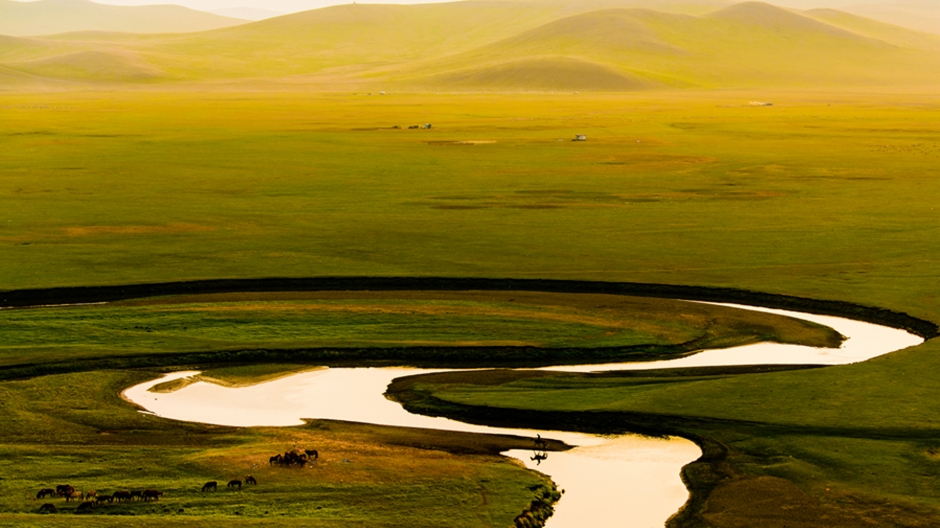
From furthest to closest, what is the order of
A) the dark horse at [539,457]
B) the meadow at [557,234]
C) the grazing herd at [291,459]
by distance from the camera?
the meadow at [557,234] → the dark horse at [539,457] → the grazing herd at [291,459]

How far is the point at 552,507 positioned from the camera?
71.3 ft

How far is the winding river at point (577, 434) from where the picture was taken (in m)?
22.2

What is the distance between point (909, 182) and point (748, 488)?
50705 millimetres

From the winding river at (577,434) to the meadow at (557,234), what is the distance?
33.7 inches

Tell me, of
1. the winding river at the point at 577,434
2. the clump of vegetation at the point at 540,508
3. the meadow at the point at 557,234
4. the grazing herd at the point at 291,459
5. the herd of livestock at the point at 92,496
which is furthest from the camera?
the meadow at the point at 557,234

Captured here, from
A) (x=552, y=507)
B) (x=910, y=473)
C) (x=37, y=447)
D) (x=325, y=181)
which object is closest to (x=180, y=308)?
(x=37, y=447)

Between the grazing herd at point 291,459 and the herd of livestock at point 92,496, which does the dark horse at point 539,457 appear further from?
the herd of livestock at point 92,496

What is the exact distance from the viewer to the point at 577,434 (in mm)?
25812

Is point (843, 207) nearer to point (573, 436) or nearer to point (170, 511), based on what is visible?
point (573, 436)

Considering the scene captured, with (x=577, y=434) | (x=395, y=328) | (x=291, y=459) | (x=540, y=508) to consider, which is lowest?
(x=540, y=508)

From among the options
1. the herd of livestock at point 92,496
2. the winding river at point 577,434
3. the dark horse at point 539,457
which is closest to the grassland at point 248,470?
the herd of livestock at point 92,496

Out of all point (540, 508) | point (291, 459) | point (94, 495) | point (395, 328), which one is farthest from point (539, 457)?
point (395, 328)

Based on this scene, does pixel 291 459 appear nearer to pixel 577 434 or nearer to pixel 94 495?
pixel 94 495

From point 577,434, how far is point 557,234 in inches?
958
